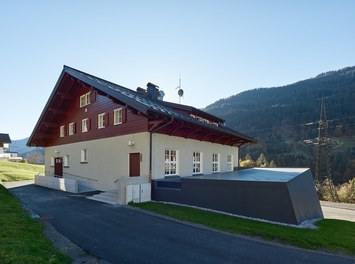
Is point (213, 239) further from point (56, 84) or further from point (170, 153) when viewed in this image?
point (56, 84)

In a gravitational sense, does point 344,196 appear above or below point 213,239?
below

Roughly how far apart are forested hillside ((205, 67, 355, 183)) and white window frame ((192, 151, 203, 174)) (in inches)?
2816

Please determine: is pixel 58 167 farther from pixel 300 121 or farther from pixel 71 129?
pixel 300 121

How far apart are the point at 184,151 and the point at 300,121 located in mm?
99347

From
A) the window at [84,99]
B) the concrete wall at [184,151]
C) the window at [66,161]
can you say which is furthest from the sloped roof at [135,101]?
the window at [66,161]

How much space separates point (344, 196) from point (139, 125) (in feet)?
158

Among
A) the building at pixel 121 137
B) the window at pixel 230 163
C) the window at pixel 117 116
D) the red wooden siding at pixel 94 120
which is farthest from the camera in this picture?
the window at pixel 230 163

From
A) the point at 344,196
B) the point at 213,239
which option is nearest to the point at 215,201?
the point at 213,239

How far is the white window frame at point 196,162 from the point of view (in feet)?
60.5

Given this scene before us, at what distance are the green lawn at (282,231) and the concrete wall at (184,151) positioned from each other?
386 cm

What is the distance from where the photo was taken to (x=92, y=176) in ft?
63.6

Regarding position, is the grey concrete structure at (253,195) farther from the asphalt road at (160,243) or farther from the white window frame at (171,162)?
the asphalt road at (160,243)

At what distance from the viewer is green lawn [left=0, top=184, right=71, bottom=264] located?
16.8 ft

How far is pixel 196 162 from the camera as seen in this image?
1880cm
